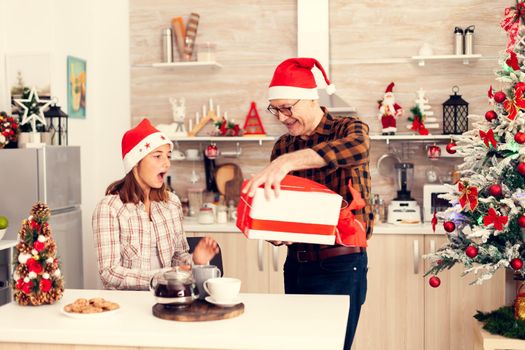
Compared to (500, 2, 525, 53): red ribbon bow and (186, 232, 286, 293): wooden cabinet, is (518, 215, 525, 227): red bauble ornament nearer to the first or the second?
(500, 2, 525, 53): red ribbon bow

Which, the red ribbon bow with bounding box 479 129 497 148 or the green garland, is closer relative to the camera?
the red ribbon bow with bounding box 479 129 497 148

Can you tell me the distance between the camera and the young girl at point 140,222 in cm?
315

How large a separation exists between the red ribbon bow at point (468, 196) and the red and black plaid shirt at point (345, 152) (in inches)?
38.6

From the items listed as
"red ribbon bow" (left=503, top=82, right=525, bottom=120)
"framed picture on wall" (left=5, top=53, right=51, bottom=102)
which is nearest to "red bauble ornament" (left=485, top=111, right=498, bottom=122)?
"red ribbon bow" (left=503, top=82, right=525, bottom=120)

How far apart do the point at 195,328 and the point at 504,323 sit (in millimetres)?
2326

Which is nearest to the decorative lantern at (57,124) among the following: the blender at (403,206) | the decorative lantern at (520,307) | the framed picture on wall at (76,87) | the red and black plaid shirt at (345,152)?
the framed picture on wall at (76,87)

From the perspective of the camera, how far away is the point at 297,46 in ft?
18.5

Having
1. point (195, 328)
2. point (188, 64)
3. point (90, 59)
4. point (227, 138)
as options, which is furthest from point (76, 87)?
point (195, 328)

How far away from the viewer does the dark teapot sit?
2553 mm

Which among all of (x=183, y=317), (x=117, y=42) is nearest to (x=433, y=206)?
(x=117, y=42)

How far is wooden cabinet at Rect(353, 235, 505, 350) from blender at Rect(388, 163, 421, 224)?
0.22 metres

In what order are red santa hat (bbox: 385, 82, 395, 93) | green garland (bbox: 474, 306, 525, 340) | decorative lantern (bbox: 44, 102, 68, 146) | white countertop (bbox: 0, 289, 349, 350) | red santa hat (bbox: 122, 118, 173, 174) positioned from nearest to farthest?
white countertop (bbox: 0, 289, 349, 350)
red santa hat (bbox: 122, 118, 173, 174)
green garland (bbox: 474, 306, 525, 340)
decorative lantern (bbox: 44, 102, 68, 146)
red santa hat (bbox: 385, 82, 395, 93)

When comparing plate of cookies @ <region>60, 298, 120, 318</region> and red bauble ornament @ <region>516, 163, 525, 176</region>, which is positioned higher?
red bauble ornament @ <region>516, 163, 525, 176</region>

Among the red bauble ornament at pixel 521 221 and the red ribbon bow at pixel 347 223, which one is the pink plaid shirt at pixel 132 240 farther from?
the red bauble ornament at pixel 521 221
